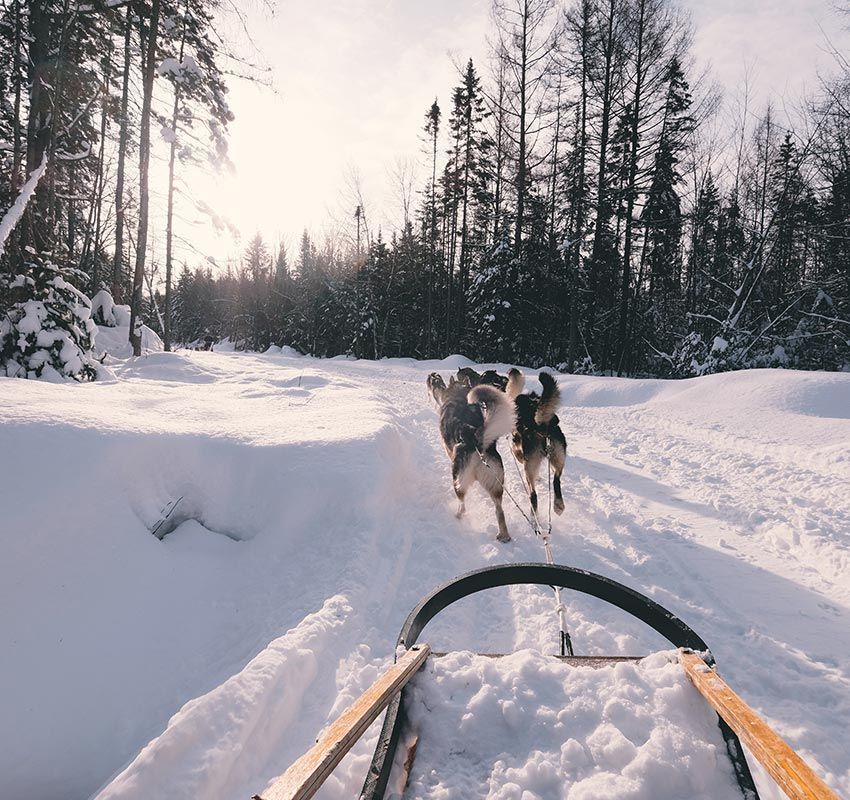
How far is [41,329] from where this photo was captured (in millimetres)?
7121

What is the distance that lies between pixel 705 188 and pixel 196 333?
2491 inches

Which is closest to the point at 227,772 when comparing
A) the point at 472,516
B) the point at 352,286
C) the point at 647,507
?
the point at 472,516

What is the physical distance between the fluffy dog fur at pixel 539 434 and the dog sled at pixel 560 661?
2611 millimetres

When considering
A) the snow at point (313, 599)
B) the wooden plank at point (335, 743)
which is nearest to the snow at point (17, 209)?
the snow at point (313, 599)

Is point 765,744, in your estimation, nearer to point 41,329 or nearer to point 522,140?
point 41,329

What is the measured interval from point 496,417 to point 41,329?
25.1 feet

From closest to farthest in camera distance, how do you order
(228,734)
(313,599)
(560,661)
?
(560,661) → (228,734) → (313,599)

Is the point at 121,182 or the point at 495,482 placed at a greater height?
the point at 121,182

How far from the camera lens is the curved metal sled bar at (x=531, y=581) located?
114 centimetres

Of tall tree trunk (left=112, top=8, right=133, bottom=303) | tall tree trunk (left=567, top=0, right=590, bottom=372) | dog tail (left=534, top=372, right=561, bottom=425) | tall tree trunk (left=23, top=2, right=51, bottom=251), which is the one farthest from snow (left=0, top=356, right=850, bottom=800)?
tall tree trunk (left=112, top=8, right=133, bottom=303)

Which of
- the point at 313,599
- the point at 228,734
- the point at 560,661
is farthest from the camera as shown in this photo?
the point at 313,599

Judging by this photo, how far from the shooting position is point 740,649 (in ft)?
8.11

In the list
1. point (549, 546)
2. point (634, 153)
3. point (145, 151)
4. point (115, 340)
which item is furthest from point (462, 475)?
point (634, 153)

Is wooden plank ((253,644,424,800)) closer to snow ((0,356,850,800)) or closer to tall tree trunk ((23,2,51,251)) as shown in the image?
snow ((0,356,850,800))
